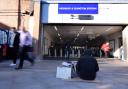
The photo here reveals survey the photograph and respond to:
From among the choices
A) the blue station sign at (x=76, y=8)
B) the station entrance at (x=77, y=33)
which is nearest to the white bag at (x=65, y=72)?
the blue station sign at (x=76, y=8)

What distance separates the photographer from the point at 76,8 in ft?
86.4

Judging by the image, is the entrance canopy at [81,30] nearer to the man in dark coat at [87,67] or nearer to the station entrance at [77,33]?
the station entrance at [77,33]

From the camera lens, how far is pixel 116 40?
37.2 meters

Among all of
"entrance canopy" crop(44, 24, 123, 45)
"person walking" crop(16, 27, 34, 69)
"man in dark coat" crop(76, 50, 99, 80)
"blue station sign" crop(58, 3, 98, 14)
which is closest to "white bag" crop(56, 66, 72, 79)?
"man in dark coat" crop(76, 50, 99, 80)

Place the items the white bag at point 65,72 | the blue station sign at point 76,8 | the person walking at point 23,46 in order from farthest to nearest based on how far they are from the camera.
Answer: the blue station sign at point 76,8 < the person walking at point 23,46 < the white bag at point 65,72

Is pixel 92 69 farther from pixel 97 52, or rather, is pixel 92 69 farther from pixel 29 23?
pixel 97 52

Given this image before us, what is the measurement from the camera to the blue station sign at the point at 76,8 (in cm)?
2625

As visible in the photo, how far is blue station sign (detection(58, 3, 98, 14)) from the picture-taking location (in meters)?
26.2

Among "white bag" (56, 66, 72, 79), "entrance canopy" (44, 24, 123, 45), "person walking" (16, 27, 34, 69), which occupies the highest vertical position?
"entrance canopy" (44, 24, 123, 45)

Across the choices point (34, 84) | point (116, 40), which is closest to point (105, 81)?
point (34, 84)

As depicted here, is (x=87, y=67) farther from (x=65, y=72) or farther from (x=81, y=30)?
(x=81, y=30)

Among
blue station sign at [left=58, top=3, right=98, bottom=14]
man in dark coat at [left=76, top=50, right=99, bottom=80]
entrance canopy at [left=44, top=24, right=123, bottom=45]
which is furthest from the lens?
entrance canopy at [left=44, top=24, right=123, bottom=45]

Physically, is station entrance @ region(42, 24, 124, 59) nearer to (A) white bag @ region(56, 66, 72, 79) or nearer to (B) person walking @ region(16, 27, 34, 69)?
(B) person walking @ region(16, 27, 34, 69)

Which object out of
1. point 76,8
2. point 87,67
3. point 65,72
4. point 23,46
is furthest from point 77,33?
point 87,67
